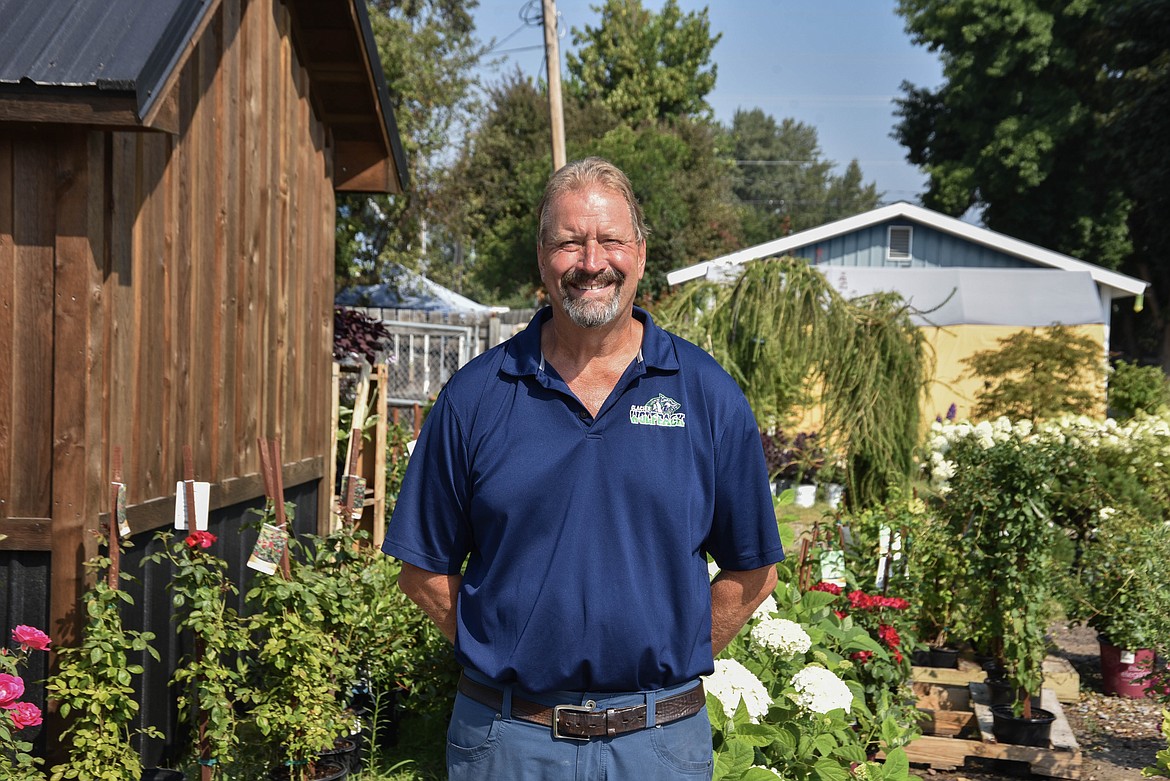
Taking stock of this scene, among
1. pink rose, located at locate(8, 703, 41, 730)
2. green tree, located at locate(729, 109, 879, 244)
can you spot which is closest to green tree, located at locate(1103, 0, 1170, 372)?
pink rose, located at locate(8, 703, 41, 730)

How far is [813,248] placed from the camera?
2270 centimetres

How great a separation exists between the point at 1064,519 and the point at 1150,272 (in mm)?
26069

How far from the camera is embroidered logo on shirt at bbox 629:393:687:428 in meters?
2.63

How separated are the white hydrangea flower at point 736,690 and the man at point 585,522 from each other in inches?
54.7

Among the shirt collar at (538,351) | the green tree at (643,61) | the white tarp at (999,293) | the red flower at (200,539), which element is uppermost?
the green tree at (643,61)

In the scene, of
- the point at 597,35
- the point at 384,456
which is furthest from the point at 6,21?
the point at 597,35

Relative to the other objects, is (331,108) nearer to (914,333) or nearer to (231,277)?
(231,277)

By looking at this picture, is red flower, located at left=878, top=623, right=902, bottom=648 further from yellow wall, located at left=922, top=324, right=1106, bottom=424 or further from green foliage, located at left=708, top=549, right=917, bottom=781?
yellow wall, located at left=922, top=324, right=1106, bottom=424

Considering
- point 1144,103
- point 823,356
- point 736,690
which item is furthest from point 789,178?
point 736,690

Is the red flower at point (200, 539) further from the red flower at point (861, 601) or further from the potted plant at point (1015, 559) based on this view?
the potted plant at point (1015, 559)

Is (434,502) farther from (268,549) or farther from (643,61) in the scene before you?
(643,61)

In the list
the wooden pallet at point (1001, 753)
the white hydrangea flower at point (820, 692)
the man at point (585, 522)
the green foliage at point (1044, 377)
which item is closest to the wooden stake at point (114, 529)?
the man at point (585, 522)

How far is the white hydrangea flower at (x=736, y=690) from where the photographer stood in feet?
13.4

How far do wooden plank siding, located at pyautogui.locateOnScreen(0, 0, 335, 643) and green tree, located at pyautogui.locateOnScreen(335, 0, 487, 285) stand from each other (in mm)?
13669
